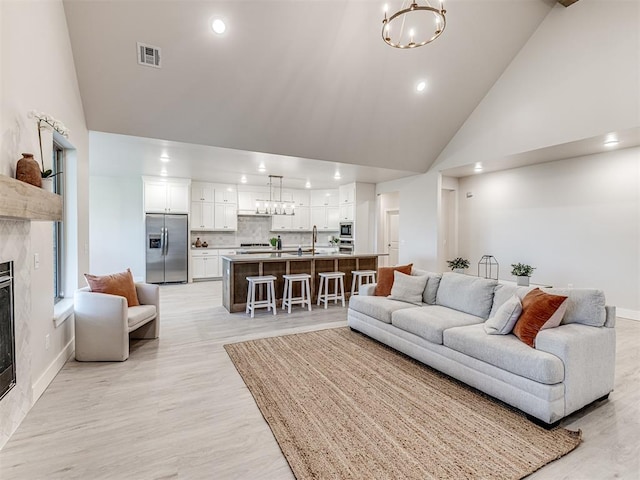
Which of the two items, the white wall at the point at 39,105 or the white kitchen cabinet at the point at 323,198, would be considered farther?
the white kitchen cabinet at the point at 323,198

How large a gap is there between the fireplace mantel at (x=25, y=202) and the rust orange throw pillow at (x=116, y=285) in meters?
1.13

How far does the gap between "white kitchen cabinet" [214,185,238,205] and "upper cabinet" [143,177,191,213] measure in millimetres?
802

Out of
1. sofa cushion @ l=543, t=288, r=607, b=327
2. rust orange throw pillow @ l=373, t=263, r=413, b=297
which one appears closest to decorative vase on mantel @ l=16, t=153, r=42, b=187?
rust orange throw pillow @ l=373, t=263, r=413, b=297

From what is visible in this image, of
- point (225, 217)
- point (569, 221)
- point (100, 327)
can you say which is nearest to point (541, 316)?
point (100, 327)

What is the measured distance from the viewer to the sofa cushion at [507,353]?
2.17 m

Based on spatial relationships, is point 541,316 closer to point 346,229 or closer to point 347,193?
point 346,229

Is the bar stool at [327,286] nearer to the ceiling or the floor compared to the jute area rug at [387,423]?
nearer to the ceiling

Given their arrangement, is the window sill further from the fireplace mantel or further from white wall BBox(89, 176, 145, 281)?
white wall BBox(89, 176, 145, 281)

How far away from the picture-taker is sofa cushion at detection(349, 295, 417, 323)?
365 cm

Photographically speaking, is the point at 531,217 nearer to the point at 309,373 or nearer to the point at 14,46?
the point at 309,373

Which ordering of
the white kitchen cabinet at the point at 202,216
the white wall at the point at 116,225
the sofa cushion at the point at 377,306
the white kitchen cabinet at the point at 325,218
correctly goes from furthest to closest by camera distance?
the white kitchen cabinet at the point at 325,218
the white kitchen cabinet at the point at 202,216
the white wall at the point at 116,225
the sofa cushion at the point at 377,306

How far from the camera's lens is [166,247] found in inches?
306

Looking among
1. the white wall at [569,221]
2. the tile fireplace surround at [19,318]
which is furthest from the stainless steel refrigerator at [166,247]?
the white wall at [569,221]

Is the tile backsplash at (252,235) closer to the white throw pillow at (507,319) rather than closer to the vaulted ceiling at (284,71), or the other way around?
the vaulted ceiling at (284,71)
